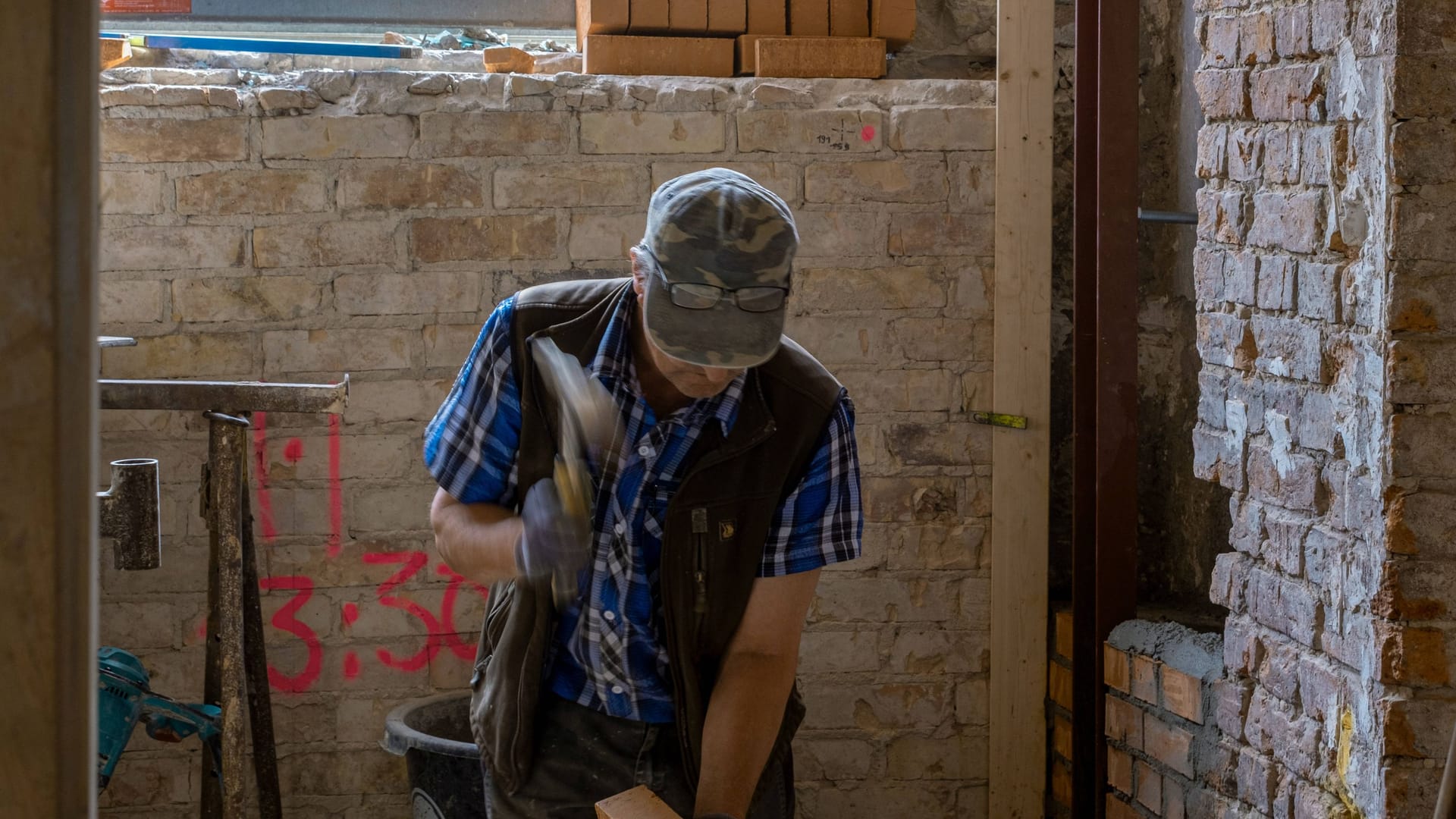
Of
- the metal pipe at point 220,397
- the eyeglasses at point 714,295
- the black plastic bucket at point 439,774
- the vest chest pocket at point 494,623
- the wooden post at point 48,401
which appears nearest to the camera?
the wooden post at point 48,401

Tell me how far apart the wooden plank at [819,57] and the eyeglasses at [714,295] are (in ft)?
4.75

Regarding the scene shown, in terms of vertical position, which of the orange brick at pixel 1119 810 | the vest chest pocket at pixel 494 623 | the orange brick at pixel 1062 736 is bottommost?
the orange brick at pixel 1119 810

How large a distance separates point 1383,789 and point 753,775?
0.84 m

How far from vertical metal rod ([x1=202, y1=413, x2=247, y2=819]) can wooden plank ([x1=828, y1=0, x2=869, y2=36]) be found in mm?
1554

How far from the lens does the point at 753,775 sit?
5.05ft

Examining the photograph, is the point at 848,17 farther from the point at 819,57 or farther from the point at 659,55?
the point at 659,55

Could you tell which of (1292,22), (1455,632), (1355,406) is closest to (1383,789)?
(1455,632)

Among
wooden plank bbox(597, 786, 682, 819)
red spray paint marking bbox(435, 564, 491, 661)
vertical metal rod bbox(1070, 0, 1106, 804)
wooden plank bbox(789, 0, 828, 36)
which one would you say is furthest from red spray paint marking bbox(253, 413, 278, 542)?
vertical metal rod bbox(1070, 0, 1106, 804)

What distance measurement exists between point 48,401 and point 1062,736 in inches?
106

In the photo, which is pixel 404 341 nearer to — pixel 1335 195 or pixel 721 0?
pixel 721 0

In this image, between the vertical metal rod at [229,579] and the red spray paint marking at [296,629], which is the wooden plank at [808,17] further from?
the red spray paint marking at [296,629]

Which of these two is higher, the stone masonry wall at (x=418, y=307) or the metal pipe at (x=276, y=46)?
the metal pipe at (x=276, y=46)

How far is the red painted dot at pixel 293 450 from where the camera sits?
2.63m

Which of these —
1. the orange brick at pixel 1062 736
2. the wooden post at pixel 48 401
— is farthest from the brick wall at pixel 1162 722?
the wooden post at pixel 48 401
